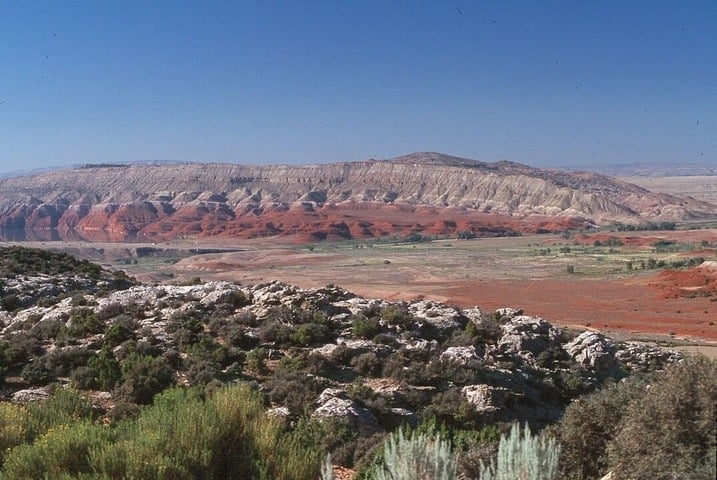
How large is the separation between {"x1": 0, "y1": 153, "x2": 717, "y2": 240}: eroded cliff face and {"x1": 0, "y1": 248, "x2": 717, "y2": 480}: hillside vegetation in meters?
87.4

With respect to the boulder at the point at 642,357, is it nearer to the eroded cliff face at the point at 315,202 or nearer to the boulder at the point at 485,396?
the boulder at the point at 485,396

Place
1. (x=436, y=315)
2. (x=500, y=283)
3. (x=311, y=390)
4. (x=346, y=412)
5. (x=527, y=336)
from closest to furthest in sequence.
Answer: (x=346, y=412)
(x=311, y=390)
(x=527, y=336)
(x=436, y=315)
(x=500, y=283)

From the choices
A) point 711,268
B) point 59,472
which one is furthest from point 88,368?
point 711,268

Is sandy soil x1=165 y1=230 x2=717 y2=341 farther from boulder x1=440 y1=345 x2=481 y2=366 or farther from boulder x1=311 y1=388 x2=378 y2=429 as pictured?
boulder x1=311 y1=388 x2=378 y2=429

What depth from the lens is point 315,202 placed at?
136m

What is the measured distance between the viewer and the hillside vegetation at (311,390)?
5.88 m

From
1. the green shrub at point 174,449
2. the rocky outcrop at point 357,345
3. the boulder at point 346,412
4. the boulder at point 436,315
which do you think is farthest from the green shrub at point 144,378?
the boulder at point 436,315

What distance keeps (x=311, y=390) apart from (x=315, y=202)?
410 feet

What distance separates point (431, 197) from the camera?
14200 cm

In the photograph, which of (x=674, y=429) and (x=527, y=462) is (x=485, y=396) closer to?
(x=674, y=429)

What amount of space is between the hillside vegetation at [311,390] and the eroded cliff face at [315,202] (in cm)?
8742

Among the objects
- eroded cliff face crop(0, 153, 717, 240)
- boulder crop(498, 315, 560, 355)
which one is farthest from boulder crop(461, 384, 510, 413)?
eroded cliff face crop(0, 153, 717, 240)

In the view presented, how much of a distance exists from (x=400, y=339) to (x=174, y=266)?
59466 millimetres

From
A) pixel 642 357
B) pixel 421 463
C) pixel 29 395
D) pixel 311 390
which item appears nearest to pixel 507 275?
pixel 642 357
